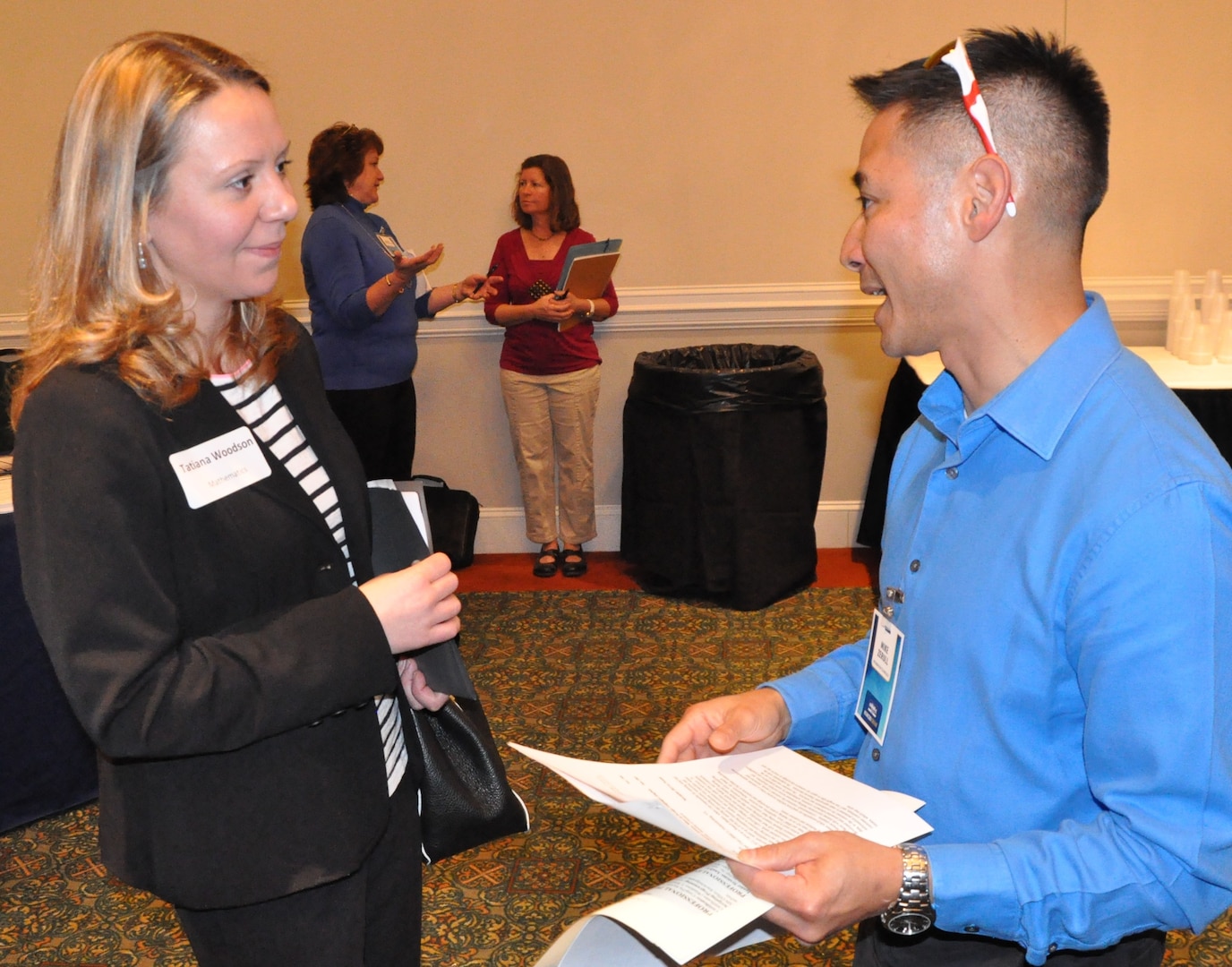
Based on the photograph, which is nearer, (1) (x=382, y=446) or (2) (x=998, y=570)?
(2) (x=998, y=570)

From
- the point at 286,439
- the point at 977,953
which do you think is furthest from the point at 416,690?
the point at 977,953

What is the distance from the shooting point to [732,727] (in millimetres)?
1349

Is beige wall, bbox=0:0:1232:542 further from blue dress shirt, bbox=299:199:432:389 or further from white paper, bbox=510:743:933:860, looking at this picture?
white paper, bbox=510:743:933:860

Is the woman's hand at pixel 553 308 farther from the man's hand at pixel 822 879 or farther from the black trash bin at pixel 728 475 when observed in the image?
the man's hand at pixel 822 879

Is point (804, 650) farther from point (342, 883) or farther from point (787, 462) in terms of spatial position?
point (342, 883)

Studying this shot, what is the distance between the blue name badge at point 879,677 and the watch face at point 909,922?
233mm

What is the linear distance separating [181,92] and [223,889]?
97 centimetres

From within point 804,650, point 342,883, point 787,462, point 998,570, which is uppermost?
point 998,570

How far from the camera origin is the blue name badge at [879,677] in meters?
1.27

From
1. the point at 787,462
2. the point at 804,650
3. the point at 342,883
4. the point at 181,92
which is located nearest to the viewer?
the point at 181,92

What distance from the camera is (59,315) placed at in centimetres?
129

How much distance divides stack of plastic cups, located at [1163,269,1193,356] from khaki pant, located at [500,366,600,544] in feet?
8.10

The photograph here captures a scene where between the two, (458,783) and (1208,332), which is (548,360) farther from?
(458,783)

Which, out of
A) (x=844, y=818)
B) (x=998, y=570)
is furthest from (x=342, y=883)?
(x=998, y=570)
